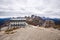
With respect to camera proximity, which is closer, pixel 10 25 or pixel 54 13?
pixel 54 13

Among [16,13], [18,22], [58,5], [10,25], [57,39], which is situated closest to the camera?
[57,39]

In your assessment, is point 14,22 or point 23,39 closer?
point 23,39

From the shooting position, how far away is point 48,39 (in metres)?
3.50

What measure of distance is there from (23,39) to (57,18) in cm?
232

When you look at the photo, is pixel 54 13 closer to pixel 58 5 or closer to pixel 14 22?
pixel 58 5

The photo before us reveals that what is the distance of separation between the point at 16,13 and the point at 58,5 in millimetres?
2816

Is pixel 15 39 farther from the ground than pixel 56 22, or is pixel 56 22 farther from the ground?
pixel 56 22

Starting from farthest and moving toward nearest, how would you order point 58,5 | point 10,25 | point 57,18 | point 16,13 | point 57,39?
point 10,25, point 16,13, point 58,5, point 57,18, point 57,39

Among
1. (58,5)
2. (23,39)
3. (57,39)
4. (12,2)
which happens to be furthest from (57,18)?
(12,2)

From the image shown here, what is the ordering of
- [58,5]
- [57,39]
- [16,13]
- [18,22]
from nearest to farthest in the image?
[57,39], [58,5], [16,13], [18,22]

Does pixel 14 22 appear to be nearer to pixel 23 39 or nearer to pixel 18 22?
pixel 18 22

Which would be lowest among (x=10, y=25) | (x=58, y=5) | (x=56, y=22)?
(x=10, y=25)

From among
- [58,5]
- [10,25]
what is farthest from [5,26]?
[58,5]

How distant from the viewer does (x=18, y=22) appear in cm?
831
